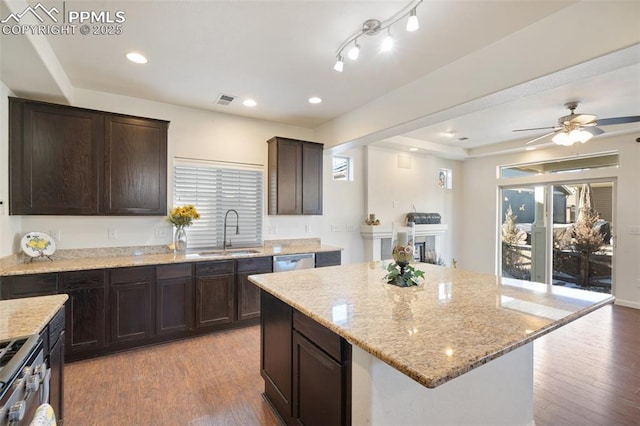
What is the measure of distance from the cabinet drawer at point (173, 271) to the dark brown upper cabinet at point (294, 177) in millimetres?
1424

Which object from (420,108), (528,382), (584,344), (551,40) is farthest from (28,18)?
(584,344)

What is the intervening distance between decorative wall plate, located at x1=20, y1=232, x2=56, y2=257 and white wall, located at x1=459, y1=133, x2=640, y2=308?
717 centimetres

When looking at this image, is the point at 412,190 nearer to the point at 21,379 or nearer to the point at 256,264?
the point at 256,264

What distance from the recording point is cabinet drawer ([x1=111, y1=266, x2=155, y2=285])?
2922 mm

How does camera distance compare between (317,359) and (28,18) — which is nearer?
(317,359)

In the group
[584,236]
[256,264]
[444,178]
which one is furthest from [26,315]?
[584,236]

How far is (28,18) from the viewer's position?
6.47 feet

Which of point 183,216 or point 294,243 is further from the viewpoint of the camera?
point 294,243

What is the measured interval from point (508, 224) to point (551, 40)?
16.1 ft

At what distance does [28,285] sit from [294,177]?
9.85ft

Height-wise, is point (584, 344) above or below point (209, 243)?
below

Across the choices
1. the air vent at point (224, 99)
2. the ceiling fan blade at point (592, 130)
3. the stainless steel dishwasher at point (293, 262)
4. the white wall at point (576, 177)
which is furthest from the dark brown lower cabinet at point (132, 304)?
the white wall at point (576, 177)

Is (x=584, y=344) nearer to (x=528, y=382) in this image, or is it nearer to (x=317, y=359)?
(x=528, y=382)

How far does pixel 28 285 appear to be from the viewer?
2.57 m
